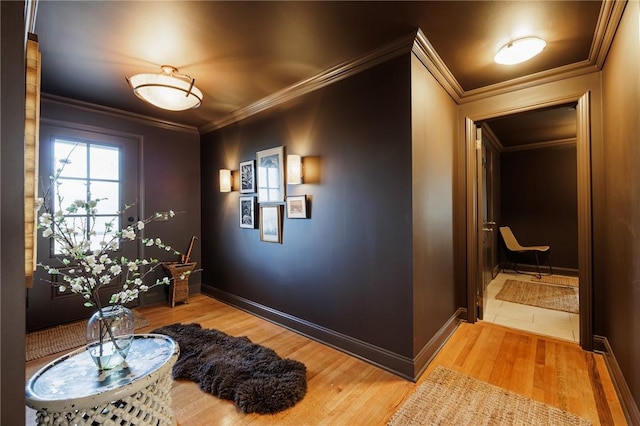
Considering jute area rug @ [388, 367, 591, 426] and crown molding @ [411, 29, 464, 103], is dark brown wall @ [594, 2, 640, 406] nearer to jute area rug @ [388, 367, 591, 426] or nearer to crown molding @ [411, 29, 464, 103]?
jute area rug @ [388, 367, 591, 426]

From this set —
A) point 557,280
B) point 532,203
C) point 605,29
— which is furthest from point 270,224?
point 532,203

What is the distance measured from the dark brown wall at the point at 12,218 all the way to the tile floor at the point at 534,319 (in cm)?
363

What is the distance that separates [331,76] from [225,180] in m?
2.00

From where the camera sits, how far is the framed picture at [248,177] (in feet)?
11.2

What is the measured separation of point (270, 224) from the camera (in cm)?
318

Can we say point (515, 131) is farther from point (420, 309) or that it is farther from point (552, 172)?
point (420, 309)

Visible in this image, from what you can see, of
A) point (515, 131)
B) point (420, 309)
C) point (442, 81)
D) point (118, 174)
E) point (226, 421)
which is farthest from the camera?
point (515, 131)

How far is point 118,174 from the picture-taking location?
359 cm

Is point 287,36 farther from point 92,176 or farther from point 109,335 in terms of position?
point 92,176

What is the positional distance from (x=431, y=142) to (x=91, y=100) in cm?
374

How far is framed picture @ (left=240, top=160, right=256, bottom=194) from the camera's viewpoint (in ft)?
11.2

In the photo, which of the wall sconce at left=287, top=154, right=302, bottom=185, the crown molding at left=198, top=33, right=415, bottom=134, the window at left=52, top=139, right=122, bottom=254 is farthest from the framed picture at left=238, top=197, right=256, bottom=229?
the window at left=52, top=139, right=122, bottom=254

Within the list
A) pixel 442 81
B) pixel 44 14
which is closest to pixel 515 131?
pixel 442 81

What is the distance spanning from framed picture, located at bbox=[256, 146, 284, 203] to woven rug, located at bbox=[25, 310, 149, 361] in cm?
178
